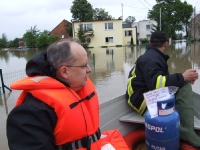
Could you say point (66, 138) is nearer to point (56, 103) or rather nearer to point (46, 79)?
point (56, 103)

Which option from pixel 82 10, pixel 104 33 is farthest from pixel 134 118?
pixel 82 10

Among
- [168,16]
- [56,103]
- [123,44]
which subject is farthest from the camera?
[168,16]

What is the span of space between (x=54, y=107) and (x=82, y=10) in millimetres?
51210

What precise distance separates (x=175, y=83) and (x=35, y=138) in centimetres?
179

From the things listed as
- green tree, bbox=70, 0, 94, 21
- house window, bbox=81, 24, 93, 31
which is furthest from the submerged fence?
green tree, bbox=70, 0, 94, 21

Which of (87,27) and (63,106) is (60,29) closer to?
(87,27)

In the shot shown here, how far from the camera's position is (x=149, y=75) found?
253 cm

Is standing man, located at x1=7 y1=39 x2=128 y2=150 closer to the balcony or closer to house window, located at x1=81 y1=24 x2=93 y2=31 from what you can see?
the balcony

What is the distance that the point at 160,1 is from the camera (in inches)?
2195

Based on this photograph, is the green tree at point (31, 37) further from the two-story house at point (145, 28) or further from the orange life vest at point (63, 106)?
the orange life vest at point (63, 106)

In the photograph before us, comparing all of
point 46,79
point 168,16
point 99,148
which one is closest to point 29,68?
point 46,79

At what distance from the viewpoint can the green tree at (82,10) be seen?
49625 mm

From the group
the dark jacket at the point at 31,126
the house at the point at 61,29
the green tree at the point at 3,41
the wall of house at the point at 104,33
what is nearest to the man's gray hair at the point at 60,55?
the dark jacket at the point at 31,126

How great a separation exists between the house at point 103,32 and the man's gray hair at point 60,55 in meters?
35.5
